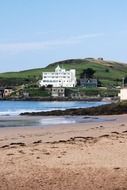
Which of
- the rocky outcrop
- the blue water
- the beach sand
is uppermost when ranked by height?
the beach sand

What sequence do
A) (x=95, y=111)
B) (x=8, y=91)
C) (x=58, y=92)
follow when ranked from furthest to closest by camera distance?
(x=8, y=91) → (x=58, y=92) → (x=95, y=111)

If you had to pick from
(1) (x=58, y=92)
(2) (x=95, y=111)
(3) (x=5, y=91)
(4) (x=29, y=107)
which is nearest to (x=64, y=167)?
(2) (x=95, y=111)

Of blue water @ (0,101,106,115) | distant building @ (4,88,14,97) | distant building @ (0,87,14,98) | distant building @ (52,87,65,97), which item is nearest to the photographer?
blue water @ (0,101,106,115)

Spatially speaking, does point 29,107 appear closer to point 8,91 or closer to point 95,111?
point 95,111

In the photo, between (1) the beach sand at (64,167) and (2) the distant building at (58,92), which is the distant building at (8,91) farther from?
(1) the beach sand at (64,167)

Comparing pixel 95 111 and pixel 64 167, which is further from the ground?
pixel 64 167

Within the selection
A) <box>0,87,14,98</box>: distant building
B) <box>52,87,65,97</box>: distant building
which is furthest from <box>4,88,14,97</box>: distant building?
<box>52,87,65,97</box>: distant building

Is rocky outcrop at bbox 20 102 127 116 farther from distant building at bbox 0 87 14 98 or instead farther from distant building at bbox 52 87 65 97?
distant building at bbox 0 87 14 98

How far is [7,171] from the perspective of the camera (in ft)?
34.8

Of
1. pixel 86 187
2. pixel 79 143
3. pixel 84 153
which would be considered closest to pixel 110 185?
pixel 86 187

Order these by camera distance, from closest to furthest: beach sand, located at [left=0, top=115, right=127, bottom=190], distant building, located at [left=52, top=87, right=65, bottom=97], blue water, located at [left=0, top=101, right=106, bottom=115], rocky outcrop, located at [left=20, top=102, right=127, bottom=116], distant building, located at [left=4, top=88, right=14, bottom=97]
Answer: beach sand, located at [left=0, top=115, right=127, bottom=190]
rocky outcrop, located at [left=20, top=102, right=127, bottom=116]
blue water, located at [left=0, top=101, right=106, bottom=115]
distant building, located at [left=52, top=87, right=65, bottom=97]
distant building, located at [left=4, top=88, right=14, bottom=97]

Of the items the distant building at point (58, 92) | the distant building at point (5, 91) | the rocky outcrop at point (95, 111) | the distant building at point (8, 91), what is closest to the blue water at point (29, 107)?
the rocky outcrop at point (95, 111)

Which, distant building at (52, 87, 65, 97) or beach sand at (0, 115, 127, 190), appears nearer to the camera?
beach sand at (0, 115, 127, 190)

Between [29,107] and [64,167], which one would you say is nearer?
[64,167]
